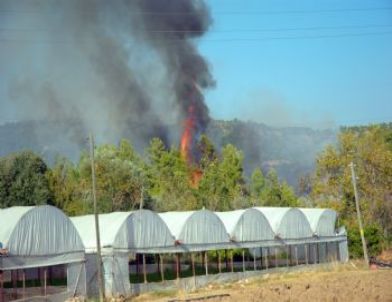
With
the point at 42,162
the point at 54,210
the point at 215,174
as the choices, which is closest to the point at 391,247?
the point at 215,174

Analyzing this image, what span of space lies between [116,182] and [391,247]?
25577 mm

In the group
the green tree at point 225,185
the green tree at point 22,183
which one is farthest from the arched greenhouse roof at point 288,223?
the green tree at point 22,183

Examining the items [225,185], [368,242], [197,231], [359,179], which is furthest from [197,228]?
[225,185]

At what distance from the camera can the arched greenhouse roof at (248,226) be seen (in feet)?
127

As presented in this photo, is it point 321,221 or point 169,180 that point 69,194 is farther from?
point 321,221

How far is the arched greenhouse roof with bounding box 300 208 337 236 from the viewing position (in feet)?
152

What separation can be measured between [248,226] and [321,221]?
926 cm

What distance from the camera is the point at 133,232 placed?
31.6 m

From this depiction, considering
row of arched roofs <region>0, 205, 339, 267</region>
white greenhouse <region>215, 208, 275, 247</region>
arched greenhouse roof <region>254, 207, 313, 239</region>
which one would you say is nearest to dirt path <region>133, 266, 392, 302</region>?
row of arched roofs <region>0, 205, 339, 267</region>

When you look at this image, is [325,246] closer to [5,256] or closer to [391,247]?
[391,247]

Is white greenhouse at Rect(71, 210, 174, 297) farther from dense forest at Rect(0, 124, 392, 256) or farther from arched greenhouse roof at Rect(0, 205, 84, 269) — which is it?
dense forest at Rect(0, 124, 392, 256)

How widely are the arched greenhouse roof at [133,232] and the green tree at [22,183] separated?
25171 mm

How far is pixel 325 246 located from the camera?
47.5 metres

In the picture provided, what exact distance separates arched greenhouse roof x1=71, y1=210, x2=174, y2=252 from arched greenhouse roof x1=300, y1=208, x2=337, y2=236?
15697mm
